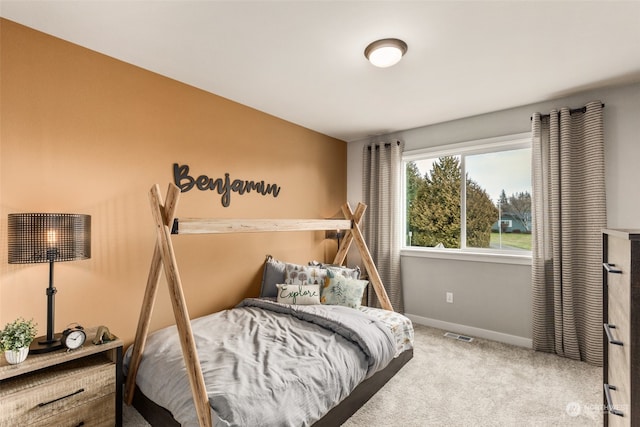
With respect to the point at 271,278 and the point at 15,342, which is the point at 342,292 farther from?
the point at 15,342

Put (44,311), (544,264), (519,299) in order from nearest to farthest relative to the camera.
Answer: (44,311) < (544,264) < (519,299)

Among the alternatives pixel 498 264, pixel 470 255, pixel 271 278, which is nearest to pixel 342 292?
pixel 271 278

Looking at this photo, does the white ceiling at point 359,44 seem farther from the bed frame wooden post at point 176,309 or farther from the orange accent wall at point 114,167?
the bed frame wooden post at point 176,309

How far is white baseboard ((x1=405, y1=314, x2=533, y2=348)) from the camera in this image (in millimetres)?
3318

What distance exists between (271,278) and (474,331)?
2363 millimetres

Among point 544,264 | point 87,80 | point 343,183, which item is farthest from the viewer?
point 343,183

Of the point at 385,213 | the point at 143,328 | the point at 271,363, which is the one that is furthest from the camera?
the point at 385,213

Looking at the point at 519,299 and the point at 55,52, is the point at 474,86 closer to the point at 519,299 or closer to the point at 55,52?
the point at 519,299

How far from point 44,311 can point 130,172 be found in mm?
1079

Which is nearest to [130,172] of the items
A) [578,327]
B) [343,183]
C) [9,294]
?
[9,294]

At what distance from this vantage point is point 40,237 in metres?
1.76

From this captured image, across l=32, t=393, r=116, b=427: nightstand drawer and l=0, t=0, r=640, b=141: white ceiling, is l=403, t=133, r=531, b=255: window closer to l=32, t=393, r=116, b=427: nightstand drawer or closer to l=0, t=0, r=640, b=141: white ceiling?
l=0, t=0, r=640, b=141: white ceiling

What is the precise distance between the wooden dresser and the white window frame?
6.98 feet

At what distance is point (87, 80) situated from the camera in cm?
224
